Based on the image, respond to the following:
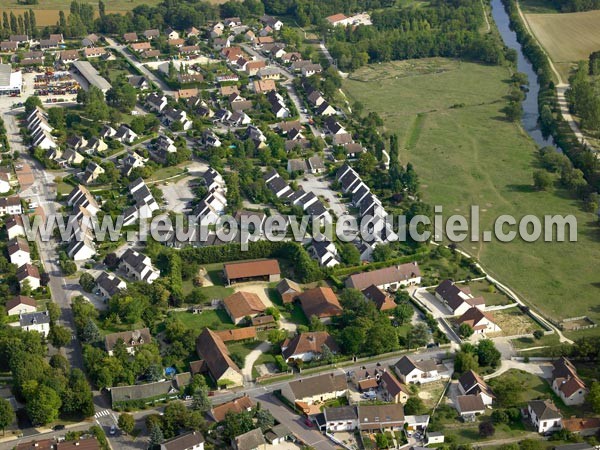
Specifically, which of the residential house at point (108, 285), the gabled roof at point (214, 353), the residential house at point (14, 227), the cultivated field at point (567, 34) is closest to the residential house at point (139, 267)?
the residential house at point (108, 285)

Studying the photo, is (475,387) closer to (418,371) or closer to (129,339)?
(418,371)

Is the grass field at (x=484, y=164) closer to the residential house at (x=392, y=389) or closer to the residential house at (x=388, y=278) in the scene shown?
the residential house at (x=388, y=278)

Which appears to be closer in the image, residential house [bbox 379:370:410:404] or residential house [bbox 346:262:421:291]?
residential house [bbox 379:370:410:404]

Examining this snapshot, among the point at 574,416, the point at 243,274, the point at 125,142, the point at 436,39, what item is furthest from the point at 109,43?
the point at 574,416

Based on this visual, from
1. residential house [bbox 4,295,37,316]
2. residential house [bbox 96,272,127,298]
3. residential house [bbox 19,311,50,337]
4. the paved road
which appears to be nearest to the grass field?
the paved road

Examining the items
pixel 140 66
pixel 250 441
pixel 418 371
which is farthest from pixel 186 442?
Result: pixel 140 66

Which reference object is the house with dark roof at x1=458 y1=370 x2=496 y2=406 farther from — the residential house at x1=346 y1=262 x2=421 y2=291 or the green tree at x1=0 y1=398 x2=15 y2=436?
the green tree at x1=0 y1=398 x2=15 y2=436
